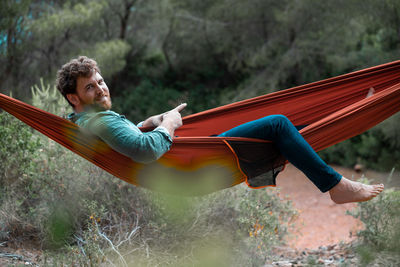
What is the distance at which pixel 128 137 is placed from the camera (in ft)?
5.13

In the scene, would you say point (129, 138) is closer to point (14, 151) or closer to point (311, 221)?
point (14, 151)

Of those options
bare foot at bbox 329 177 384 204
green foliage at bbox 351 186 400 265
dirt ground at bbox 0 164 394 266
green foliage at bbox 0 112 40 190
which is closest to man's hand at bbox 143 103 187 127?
bare foot at bbox 329 177 384 204

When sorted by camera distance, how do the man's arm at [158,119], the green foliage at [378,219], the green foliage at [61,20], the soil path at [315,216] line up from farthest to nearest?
the green foliage at [61,20]
the soil path at [315,216]
the green foliage at [378,219]
the man's arm at [158,119]

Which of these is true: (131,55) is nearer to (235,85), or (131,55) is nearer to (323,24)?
(235,85)

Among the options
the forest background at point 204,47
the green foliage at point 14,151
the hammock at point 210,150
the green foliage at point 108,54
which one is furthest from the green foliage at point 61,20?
the hammock at point 210,150

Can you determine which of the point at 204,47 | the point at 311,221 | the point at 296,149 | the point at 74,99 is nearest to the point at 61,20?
the point at 204,47

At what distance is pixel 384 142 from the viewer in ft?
19.8

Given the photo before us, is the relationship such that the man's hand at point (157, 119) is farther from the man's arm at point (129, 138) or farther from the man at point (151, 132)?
the man's arm at point (129, 138)

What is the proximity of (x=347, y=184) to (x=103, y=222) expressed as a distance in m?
1.58

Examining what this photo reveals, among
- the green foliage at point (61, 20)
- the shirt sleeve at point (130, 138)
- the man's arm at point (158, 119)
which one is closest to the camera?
the shirt sleeve at point (130, 138)

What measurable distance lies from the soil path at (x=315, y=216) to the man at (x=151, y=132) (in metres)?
1.86

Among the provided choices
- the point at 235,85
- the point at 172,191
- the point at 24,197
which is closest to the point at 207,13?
the point at 235,85

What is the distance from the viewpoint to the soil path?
3896 millimetres

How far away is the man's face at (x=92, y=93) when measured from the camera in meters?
1.70
